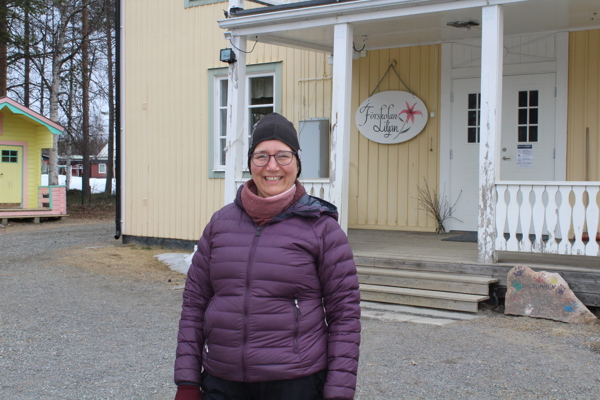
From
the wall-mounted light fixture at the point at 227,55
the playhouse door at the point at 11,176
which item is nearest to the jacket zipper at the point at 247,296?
the wall-mounted light fixture at the point at 227,55

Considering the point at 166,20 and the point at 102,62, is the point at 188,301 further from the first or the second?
the point at 102,62

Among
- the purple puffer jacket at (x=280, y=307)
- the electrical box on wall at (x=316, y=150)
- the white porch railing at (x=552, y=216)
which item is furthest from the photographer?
the electrical box on wall at (x=316, y=150)

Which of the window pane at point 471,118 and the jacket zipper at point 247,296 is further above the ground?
the window pane at point 471,118

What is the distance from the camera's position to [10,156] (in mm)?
18188

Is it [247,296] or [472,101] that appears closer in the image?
[247,296]

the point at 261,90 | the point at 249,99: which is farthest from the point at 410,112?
the point at 249,99

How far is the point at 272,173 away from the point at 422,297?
4.40m

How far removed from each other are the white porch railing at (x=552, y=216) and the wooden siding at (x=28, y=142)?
592 inches

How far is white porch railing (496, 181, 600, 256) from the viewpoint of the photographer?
632 centimetres

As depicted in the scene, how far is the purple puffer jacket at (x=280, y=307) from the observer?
2295 millimetres

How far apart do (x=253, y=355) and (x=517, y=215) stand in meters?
4.90

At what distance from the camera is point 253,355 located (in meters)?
2.30

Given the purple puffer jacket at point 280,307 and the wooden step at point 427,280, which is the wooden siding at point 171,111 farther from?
the purple puffer jacket at point 280,307

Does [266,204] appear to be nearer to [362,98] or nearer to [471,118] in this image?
[471,118]
